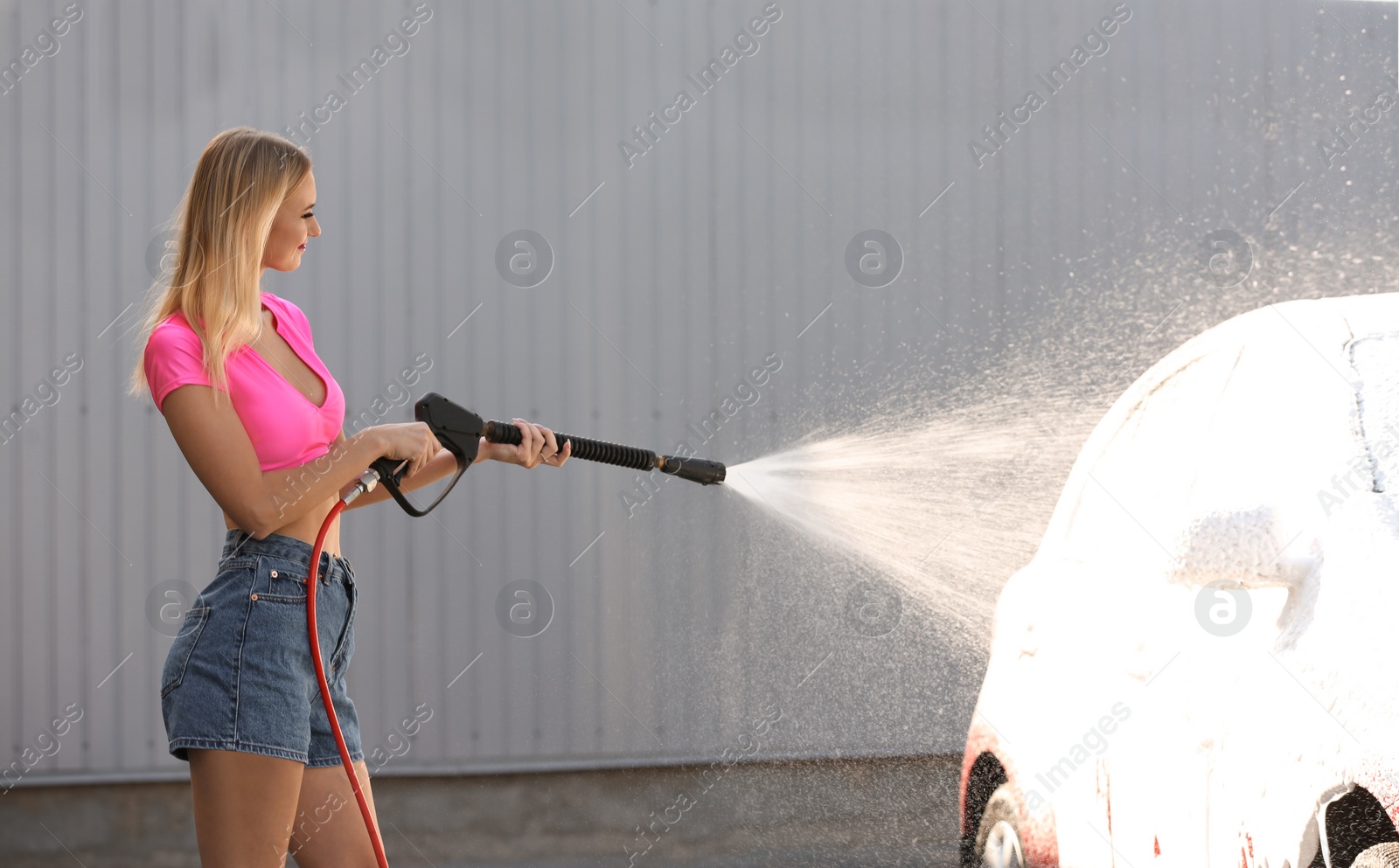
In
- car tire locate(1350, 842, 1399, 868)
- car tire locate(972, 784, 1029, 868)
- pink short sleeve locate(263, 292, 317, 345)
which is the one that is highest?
pink short sleeve locate(263, 292, 317, 345)

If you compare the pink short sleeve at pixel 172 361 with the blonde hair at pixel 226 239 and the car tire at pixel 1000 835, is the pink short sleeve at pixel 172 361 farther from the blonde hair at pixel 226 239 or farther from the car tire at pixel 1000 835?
the car tire at pixel 1000 835

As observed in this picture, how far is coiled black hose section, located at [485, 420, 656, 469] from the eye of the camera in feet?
6.86

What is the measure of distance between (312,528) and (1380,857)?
181 centimetres

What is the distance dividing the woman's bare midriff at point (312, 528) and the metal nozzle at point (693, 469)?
0.85 meters

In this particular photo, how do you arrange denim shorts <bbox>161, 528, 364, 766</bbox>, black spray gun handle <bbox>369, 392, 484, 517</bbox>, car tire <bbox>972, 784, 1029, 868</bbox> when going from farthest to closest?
car tire <bbox>972, 784, 1029, 868</bbox> < black spray gun handle <bbox>369, 392, 484, 517</bbox> < denim shorts <bbox>161, 528, 364, 766</bbox>

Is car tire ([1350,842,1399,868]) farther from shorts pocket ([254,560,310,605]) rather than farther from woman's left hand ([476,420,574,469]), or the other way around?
shorts pocket ([254,560,310,605])

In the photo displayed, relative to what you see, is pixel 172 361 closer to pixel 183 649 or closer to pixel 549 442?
pixel 183 649

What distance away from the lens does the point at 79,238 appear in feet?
16.0

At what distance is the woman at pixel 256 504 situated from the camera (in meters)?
1.60

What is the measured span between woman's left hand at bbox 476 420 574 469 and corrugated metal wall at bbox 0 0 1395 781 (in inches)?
109

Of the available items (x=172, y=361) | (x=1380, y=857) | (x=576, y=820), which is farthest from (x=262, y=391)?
(x=576, y=820)

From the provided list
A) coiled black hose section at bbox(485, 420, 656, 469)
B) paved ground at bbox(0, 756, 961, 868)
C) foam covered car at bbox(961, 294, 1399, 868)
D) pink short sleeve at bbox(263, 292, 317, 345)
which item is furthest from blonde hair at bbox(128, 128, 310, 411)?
paved ground at bbox(0, 756, 961, 868)

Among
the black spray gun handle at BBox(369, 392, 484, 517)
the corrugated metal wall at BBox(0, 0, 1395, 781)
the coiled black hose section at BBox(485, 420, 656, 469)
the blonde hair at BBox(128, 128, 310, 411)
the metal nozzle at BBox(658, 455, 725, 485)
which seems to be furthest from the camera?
the corrugated metal wall at BBox(0, 0, 1395, 781)

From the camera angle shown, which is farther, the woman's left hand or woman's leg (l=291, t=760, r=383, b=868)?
the woman's left hand
